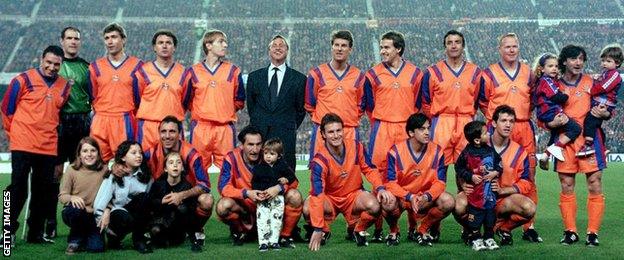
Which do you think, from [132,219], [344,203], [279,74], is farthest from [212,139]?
[344,203]

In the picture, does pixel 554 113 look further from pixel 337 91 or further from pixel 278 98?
pixel 278 98

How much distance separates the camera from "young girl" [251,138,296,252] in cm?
561

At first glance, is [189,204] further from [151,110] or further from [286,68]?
[286,68]

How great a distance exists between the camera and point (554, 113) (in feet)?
19.6

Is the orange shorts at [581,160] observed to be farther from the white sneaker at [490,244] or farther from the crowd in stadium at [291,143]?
the white sneaker at [490,244]

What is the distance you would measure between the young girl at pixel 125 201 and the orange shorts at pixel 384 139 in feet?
6.93

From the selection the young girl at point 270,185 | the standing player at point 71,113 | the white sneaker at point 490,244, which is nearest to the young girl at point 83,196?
the standing player at point 71,113

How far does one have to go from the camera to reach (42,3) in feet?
117

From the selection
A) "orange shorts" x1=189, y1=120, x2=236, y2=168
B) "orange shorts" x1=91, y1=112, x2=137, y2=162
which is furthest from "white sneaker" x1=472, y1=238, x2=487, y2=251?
"orange shorts" x1=91, y1=112, x2=137, y2=162

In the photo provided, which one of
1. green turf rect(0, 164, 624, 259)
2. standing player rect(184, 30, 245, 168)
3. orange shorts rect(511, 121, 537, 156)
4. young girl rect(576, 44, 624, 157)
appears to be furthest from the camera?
standing player rect(184, 30, 245, 168)

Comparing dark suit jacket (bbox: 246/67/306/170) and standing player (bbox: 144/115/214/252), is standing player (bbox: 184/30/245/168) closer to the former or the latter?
dark suit jacket (bbox: 246/67/306/170)

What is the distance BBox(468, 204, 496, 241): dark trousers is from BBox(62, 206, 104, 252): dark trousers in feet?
9.53

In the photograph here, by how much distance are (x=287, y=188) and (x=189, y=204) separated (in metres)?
0.81

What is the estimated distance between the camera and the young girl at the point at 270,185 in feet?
18.4
